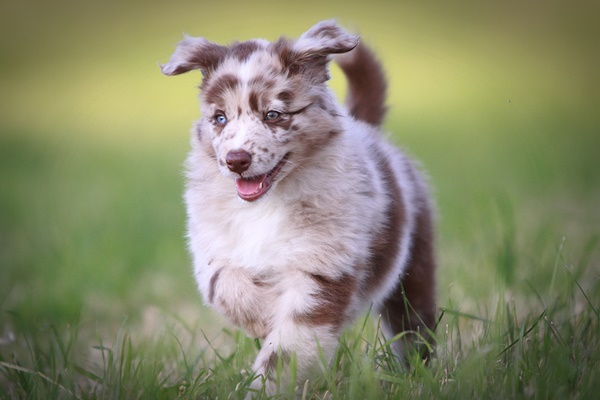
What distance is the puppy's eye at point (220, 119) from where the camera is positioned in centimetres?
360

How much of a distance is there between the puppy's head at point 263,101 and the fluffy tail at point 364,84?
0.89 m

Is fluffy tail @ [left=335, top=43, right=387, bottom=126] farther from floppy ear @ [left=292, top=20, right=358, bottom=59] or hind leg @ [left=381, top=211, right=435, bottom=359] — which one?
floppy ear @ [left=292, top=20, right=358, bottom=59]

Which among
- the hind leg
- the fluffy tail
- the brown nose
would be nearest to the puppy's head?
the brown nose

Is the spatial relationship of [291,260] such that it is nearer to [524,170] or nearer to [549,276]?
[549,276]

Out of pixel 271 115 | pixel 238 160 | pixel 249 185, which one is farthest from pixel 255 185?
pixel 271 115

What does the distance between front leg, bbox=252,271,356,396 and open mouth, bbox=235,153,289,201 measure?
398 millimetres

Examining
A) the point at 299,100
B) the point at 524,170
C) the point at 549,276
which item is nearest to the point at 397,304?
the point at 549,276

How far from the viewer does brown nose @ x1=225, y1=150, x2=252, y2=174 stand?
3.37 m

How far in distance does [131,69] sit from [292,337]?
19.3ft

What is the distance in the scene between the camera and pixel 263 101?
3.54 m

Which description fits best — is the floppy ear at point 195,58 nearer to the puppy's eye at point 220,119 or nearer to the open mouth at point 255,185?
the puppy's eye at point 220,119

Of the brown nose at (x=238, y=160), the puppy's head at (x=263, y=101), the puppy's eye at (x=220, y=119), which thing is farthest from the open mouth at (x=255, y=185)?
the puppy's eye at (x=220, y=119)

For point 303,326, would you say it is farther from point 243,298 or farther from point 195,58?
point 195,58

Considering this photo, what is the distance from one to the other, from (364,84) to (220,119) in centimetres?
138
